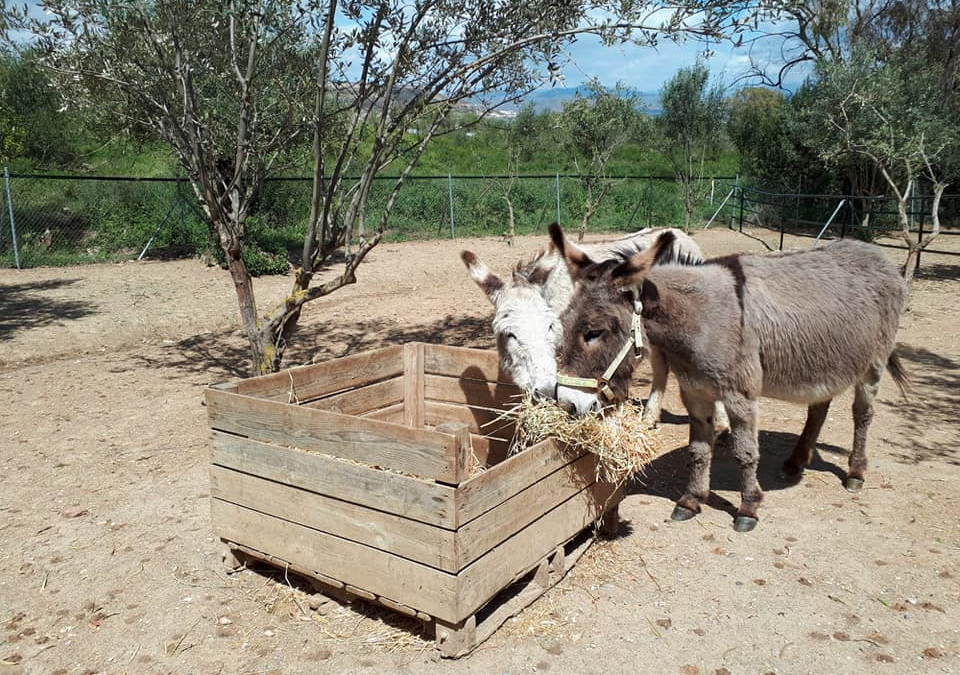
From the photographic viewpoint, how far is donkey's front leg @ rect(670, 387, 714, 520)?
14.5 ft

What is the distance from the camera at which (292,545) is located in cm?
345

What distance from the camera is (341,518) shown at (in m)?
3.21

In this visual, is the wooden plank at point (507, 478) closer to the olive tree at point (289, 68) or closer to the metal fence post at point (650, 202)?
the olive tree at point (289, 68)

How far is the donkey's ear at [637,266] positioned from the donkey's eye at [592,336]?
0.90ft

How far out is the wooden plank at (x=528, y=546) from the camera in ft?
9.71

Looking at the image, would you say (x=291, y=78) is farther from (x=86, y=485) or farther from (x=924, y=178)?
(x=924, y=178)

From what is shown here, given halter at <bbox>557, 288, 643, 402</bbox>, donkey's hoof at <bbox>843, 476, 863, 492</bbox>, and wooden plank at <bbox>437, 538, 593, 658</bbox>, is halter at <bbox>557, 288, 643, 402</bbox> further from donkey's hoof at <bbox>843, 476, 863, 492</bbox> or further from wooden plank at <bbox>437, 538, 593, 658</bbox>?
donkey's hoof at <bbox>843, 476, 863, 492</bbox>

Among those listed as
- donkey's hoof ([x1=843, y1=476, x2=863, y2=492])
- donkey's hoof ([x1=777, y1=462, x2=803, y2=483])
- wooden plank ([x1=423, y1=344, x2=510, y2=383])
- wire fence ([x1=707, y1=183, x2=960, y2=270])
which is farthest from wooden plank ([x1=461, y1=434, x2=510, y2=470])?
wire fence ([x1=707, y1=183, x2=960, y2=270])

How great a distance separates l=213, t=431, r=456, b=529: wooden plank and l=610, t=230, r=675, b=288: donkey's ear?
1572 millimetres

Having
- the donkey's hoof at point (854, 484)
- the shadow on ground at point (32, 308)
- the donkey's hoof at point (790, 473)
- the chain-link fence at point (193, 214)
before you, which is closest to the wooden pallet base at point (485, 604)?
the donkey's hoof at point (790, 473)

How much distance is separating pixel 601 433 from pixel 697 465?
4.26 feet

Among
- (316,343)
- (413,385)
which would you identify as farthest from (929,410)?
(316,343)

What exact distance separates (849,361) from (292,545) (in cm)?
370

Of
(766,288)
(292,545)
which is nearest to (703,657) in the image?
(292,545)
